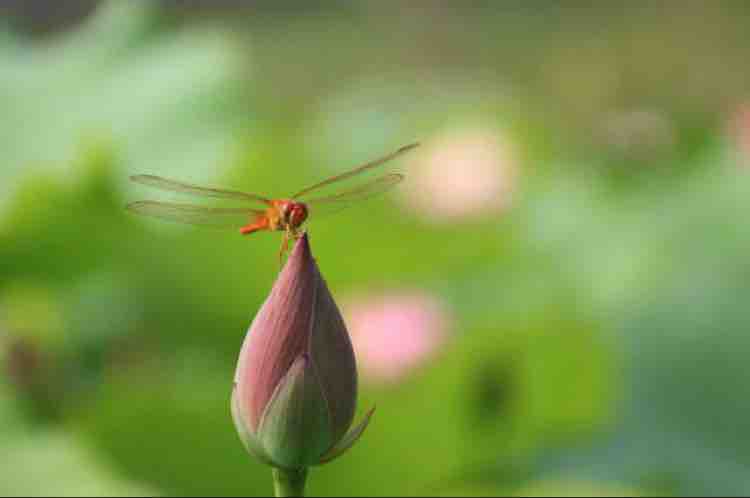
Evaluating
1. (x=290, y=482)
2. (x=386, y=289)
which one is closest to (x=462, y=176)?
(x=386, y=289)

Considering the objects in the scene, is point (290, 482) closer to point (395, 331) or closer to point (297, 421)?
point (297, 421)

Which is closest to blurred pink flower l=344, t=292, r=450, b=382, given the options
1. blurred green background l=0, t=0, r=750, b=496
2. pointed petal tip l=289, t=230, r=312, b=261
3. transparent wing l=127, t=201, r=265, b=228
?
blurred green background l=0, t=0, r=750, b=496

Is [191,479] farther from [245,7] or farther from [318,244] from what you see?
[245,7]

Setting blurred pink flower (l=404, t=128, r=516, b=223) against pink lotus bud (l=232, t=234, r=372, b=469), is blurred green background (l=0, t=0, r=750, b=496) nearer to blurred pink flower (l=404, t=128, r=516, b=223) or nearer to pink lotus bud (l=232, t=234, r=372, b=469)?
blurred pink flower (l=404, t=128, r=516, b=223)

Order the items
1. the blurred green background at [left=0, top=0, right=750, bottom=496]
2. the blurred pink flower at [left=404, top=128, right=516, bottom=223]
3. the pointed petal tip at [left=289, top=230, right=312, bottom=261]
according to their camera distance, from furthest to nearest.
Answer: the blurred pink flower at [left=404, top=128, right=516, bottom=223]
the blurred green background at [left=0, top=0, right=750, bottom=496]
the pointed petal tip at [left=289, top=230, right=312, bottom=261]

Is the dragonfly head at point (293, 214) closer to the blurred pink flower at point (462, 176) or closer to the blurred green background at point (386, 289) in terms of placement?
the blurred green background at point (386, 289)
